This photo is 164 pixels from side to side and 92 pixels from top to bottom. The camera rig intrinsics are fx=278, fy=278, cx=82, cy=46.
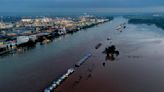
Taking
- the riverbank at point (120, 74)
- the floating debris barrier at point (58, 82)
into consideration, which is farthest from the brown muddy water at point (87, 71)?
the floating debris barrier at point (58, 82)

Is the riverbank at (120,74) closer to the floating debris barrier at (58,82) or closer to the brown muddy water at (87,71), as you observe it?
the brown muddy water at (87,71)

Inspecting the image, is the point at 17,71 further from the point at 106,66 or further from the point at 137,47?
the point at 137,47

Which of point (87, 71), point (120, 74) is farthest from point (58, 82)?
point (120, 74)

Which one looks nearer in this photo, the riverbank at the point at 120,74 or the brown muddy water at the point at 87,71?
the riverbank at the point at 120,74

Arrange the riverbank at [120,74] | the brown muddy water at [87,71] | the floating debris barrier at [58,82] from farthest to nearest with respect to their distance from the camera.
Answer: the brown muddy water at [87,71] < the riverbank at [120,74] < the floating debris barrier at [58,82]

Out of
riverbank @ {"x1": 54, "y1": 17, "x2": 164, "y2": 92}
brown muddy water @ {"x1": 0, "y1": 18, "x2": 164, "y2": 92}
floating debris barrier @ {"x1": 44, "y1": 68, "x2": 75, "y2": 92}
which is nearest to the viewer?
floating debris barrier @ {"x1": 44, "y1": 68, "x2": 75, "y2": 92}

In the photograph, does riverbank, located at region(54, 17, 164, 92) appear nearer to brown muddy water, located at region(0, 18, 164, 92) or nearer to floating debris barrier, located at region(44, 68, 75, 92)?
brown muddy water, located at region(0, 18, 164, 92)

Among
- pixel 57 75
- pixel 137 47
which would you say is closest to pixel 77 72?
pixel 57 75

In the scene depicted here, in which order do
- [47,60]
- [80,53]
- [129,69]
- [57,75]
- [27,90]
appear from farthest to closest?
[80,53] → [47,60] → [129,69] → [57,75] → [27,90]

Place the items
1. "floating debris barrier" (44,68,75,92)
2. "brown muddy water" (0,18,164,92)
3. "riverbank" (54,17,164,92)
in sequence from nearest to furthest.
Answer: "floating debris barrier" (44,68,75,92), "riverbank" (54,17,164,92), "brown muddy water" (0,18,164,92)

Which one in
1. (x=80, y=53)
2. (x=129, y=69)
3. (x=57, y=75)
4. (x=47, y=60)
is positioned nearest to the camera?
(x=57, y=75)

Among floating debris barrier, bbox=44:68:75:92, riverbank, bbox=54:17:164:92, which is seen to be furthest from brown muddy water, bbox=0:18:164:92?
floating debris barrier, bbox=44:68:75:92
